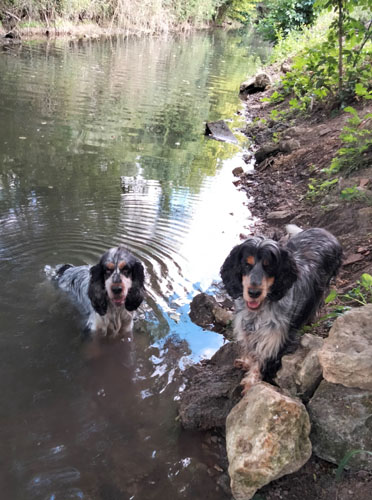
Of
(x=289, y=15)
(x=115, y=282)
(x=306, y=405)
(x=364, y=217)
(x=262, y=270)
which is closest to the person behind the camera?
(x=306, y=405)

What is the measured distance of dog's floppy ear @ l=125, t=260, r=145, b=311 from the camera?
177 inches

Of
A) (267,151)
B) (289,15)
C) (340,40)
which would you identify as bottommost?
(267,151)

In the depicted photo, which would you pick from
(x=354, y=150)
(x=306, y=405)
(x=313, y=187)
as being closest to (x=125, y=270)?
(x=306, y=405)

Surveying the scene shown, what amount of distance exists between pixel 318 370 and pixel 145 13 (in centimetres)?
3697

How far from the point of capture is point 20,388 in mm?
3854

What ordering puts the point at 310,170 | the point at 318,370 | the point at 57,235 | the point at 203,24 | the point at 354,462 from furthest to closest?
1. the point at 203,24
2. the point at 310,170
3. the point at 57,235
4. the point at 318,370
5. the point at 354,462

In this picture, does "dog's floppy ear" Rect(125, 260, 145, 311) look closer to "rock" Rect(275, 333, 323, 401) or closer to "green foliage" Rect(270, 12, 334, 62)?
"rock" Rect(275, 333, 323, 401)

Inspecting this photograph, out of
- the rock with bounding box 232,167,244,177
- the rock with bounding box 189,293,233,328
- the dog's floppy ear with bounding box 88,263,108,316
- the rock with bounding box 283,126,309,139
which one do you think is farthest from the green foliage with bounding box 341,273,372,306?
the rock with bounding box 283,126,309,139

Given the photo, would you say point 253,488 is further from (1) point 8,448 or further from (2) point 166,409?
(1) point 8,448

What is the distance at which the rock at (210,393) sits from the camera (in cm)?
353

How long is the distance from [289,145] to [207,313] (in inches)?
246

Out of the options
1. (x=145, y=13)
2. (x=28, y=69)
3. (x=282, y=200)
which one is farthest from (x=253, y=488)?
(x=145, y=13)

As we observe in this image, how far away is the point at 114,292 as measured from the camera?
425 centimetres

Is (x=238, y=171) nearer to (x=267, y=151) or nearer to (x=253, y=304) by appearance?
(x=267, y=151)
